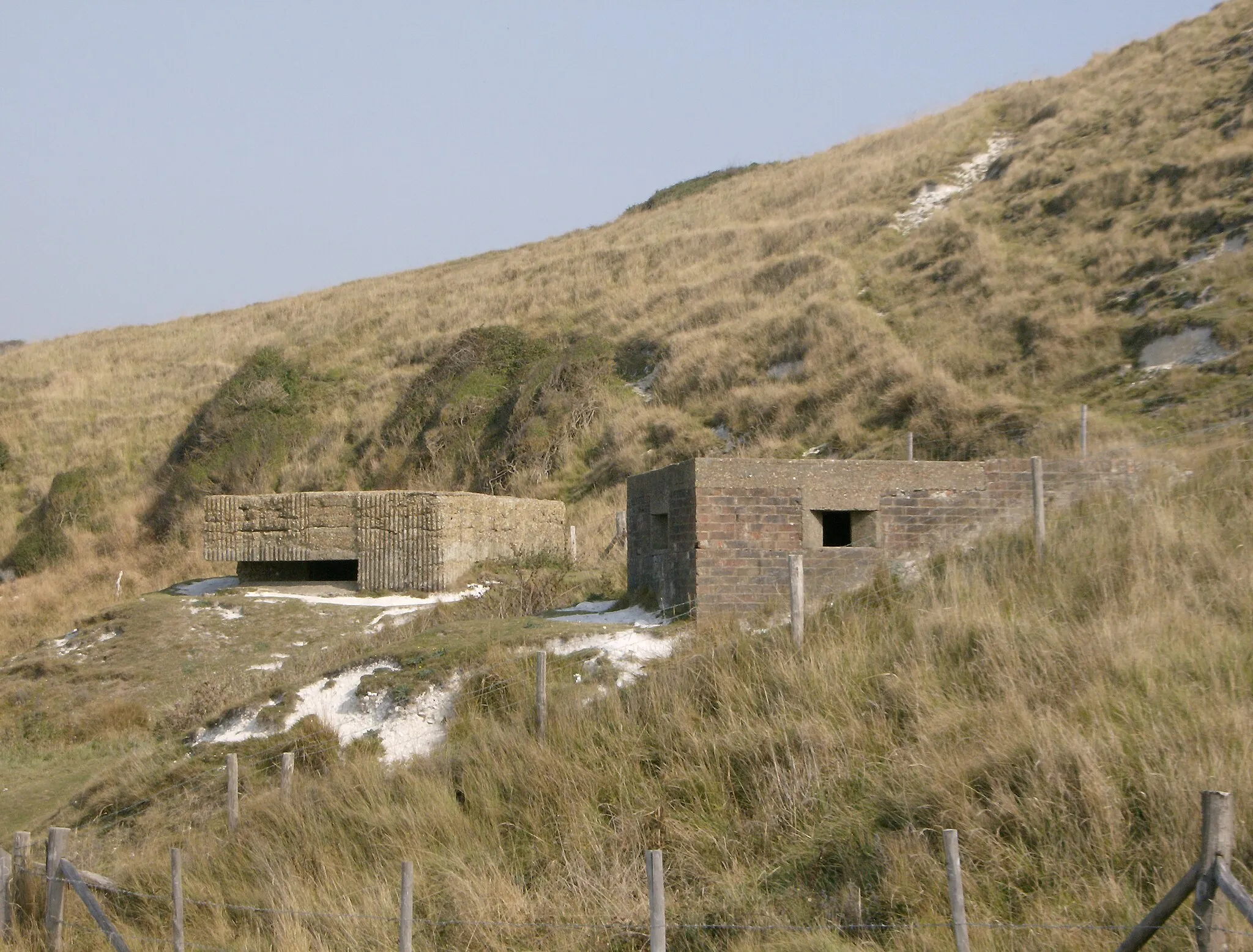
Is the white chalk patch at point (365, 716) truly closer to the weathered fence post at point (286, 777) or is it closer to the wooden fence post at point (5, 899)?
the weathered fence post at point (286, 777)

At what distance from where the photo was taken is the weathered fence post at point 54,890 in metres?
7.89

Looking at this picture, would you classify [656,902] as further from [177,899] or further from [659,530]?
[659,530]

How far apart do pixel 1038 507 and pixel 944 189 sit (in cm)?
2550

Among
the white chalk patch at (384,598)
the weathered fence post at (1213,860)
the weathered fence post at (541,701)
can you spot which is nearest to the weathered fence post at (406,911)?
the weathered fence post at (541,701)

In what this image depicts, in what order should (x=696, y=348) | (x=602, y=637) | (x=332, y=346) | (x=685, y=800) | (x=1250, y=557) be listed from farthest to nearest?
(x=332, y=346) < (x=696, y=348) < (x=602, y=637) < (x=1250, y=557) < (x=685, y=800)

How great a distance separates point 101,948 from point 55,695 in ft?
24.2

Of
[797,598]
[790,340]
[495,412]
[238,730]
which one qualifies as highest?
[790,340]

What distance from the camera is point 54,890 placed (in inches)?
311

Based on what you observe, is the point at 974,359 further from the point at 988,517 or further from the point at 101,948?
the point at 101,948

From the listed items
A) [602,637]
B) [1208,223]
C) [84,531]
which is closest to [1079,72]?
[1208,223]

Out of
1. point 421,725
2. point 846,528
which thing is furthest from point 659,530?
point 421,725

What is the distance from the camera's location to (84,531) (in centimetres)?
2859

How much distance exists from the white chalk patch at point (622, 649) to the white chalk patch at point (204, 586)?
9183 millimetres

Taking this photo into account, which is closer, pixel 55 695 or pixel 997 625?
pixel 997 625
